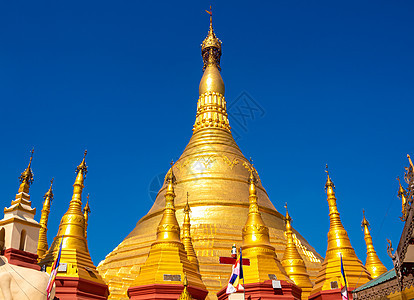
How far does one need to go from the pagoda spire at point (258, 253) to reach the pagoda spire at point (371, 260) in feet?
23.7

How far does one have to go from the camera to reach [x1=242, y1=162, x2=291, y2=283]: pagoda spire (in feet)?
54.1

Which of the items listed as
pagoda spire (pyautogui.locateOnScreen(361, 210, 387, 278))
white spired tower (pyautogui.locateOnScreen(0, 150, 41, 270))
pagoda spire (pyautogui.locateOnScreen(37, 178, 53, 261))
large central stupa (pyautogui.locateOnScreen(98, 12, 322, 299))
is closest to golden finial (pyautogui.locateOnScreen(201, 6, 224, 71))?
large central stupa (pyautogui.locateOnScreen(98, 12, 322, 299))

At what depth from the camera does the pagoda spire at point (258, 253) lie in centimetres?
1650

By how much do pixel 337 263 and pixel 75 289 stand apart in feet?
33.2

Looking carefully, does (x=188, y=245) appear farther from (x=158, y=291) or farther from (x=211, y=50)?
(x=211, y=50)

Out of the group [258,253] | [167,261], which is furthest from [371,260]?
[167,261]

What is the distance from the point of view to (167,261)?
16984mm

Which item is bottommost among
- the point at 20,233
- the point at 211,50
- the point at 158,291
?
the point at 158,291

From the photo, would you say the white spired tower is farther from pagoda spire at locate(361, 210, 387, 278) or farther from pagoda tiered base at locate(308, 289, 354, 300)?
pagoda spire at locate(361, 210, 387, 278)

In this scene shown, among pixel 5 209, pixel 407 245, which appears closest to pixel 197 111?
A: pixel 5 209

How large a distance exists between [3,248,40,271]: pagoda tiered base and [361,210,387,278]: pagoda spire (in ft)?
51.6

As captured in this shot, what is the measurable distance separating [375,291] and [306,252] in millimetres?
15055

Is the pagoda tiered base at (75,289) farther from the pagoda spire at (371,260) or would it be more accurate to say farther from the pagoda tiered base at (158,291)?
the pagoda spire at (371,260)

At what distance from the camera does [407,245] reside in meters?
9.05
